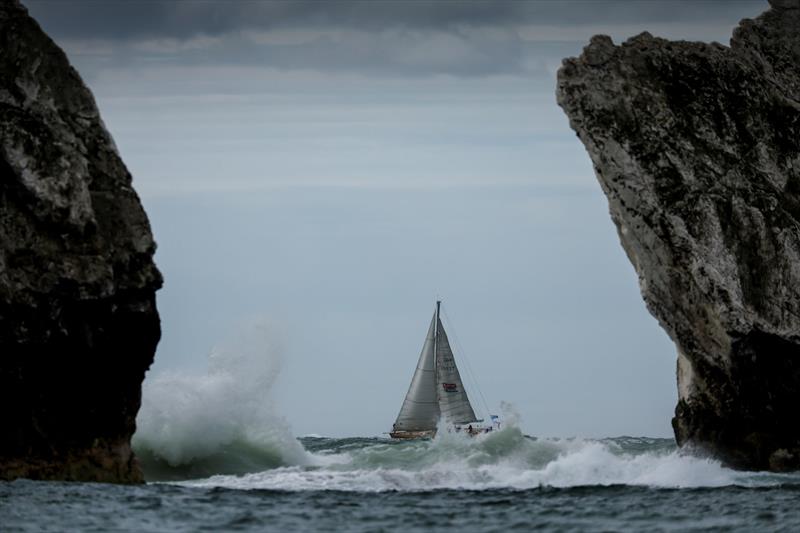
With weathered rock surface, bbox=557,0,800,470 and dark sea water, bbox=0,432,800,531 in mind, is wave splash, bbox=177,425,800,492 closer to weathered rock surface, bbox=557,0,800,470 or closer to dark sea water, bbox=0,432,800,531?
dark sea water, bbox=0,432,800,531

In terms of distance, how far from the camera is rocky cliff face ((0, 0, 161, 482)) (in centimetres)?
3366

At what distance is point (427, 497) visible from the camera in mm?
33250

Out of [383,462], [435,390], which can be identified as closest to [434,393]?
[435,390]

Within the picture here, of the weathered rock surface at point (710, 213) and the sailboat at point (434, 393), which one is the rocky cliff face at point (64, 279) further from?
the sailboat at point (434, 393)

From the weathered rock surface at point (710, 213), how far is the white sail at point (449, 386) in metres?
37.4

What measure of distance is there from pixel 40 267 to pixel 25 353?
1.99 metres

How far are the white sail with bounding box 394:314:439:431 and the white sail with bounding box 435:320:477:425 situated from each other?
0.35 metres

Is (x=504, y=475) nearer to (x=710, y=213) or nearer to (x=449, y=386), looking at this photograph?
(x=710, y=213)

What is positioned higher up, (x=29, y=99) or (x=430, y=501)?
(x=29, y=99)

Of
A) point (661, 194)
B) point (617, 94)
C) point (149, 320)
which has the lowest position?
point (149, 320)

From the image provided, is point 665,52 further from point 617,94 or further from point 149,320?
point 149,320

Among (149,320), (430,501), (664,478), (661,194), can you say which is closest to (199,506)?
(430,501)

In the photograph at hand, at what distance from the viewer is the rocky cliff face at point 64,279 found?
33.7 metres

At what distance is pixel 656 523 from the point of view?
2844 cm
